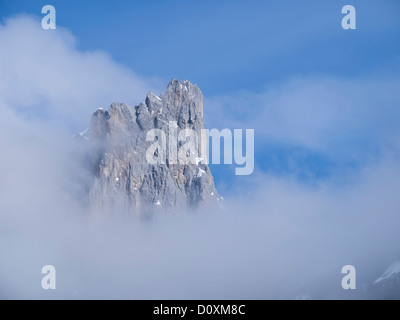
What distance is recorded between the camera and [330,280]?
192 meters

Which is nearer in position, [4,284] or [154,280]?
[4,284]

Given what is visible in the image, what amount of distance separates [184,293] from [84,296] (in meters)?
26.8

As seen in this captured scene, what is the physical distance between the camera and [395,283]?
186 m
